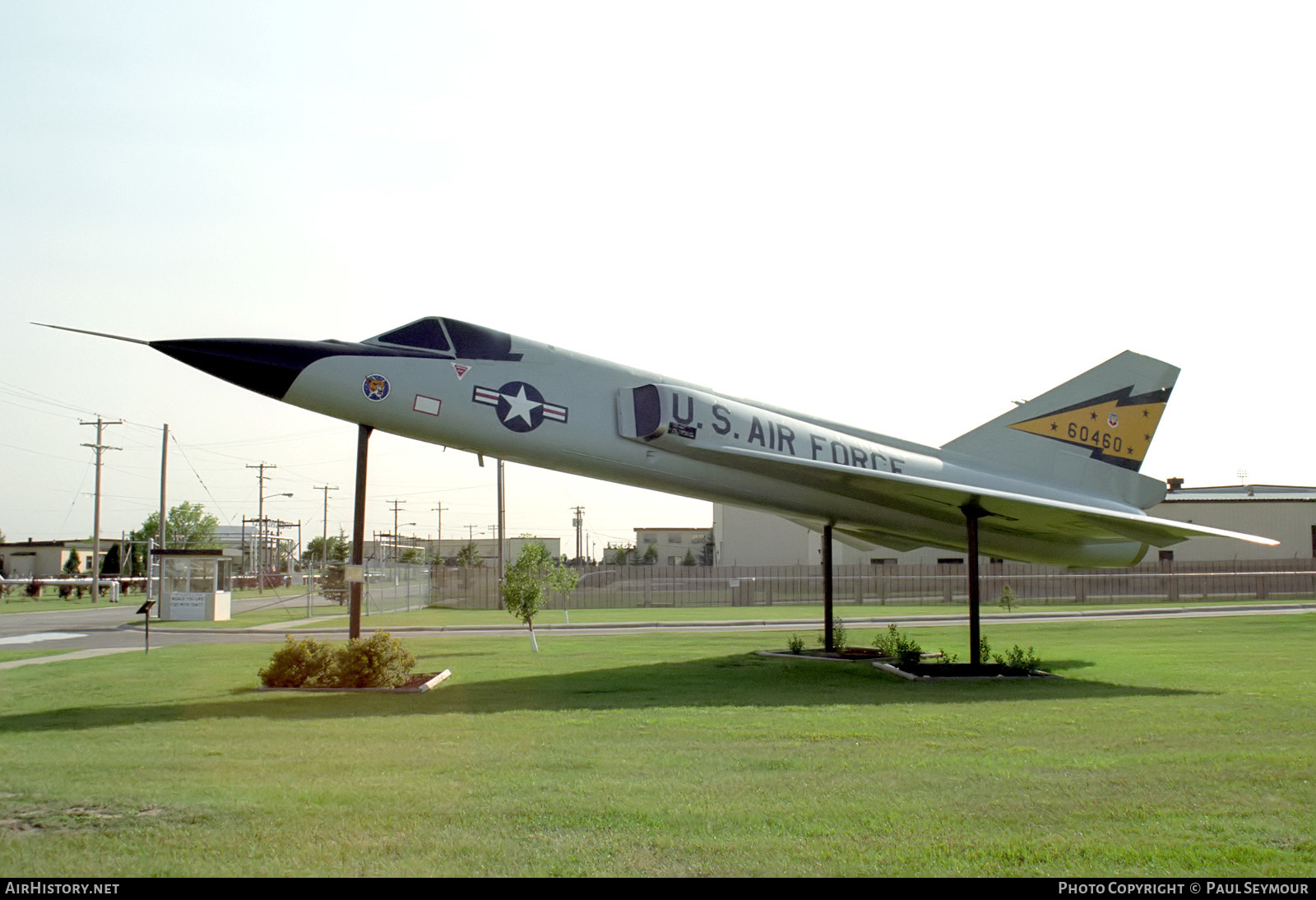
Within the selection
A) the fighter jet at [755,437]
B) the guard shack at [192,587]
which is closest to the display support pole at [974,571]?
the fighter jet at [755,437]

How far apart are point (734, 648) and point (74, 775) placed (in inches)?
574

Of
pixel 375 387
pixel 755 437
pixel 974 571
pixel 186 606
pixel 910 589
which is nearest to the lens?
pixel 375 387

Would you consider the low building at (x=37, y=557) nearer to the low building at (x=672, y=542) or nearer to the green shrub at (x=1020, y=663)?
the low building at (x=672, y=542)

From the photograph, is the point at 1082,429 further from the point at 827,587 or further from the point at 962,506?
the point at 827,587

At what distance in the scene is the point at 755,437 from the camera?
14992 millimetres

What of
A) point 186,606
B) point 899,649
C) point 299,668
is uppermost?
point 299,668

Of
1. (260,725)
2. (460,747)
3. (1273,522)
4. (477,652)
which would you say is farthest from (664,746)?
(1273,522)

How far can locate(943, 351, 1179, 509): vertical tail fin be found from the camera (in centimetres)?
1772

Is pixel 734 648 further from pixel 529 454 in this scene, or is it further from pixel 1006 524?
pixel 529 454

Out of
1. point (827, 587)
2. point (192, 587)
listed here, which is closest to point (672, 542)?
point (192, 587)

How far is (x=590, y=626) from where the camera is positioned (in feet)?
98.7

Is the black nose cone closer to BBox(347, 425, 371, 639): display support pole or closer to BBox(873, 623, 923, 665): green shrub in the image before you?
BBox(347, 425, 371, 639): display support pole

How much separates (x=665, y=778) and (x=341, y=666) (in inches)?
287

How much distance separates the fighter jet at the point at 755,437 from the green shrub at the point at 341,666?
3.00 m
